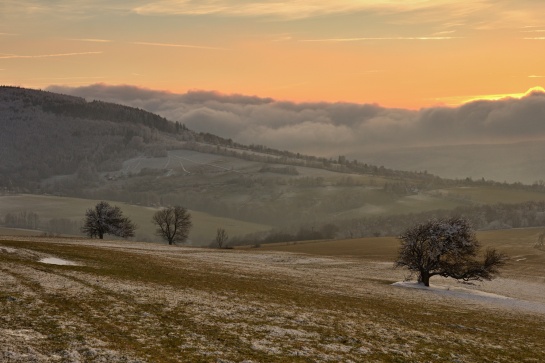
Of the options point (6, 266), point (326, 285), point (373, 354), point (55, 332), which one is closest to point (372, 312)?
point (373, 354)

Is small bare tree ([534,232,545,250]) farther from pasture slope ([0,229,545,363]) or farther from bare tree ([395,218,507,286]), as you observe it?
pasture slope ([0,229,545,363])

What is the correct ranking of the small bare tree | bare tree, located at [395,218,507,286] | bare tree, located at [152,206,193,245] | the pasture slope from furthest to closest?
the small bare tree → bare tree, located at [152,206,193,245] → bare tree, located at [395,218,507,286] → the pasture slope

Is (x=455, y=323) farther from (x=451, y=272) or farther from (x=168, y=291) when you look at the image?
(x=451, y=272)

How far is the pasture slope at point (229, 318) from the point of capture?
1130 inches

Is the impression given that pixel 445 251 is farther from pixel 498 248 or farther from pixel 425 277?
pixel 498 248

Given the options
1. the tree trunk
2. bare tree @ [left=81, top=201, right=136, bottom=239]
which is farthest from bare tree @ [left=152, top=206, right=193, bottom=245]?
the tree trunk

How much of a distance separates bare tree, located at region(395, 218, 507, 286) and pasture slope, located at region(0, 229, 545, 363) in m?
7.10

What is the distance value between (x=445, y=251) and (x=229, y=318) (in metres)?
46.9

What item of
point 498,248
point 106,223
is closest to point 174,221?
point 106,223

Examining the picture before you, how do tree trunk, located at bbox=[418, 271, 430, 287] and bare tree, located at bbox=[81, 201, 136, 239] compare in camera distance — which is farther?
bare tree, located at bbox=[81, 201, 136, 239]

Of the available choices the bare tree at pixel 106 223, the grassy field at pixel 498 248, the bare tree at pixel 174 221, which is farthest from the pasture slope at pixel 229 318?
the bare tree at pixel 174 221

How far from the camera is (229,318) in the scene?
122 feet

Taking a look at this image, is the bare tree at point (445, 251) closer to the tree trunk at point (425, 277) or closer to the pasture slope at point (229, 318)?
the tree trunk at point (425, 277)

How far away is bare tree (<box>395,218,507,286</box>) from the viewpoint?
253ft
